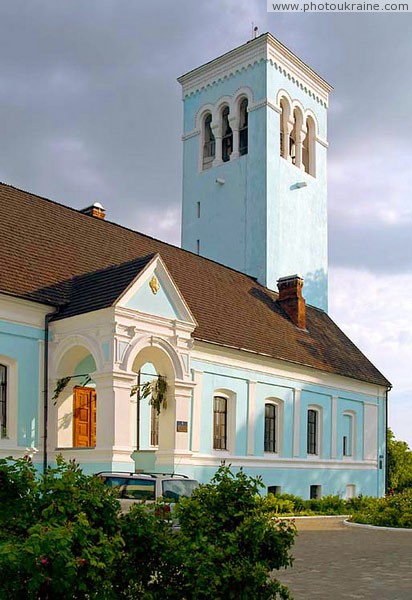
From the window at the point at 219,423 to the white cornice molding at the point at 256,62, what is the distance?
18542 mm

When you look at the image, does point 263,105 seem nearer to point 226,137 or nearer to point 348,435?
point 226,137

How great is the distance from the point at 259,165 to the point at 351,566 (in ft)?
84.2

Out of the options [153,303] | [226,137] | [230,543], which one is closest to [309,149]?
[226,137]

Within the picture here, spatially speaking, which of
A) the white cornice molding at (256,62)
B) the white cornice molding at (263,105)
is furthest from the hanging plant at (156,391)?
the white cornice molding at (256,62)

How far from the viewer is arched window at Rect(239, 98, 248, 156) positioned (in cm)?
3747

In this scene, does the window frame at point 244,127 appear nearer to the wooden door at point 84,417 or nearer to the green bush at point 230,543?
the wooden door at point 84,417

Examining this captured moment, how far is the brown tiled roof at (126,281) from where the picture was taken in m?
20.7

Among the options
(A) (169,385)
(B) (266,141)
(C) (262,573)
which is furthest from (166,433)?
(B) (266,141)

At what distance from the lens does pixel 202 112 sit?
3928 cm

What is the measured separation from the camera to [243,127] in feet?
124

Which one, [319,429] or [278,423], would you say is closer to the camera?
[278,423]

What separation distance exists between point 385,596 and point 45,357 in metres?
12.5

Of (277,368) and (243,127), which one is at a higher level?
(243,127)

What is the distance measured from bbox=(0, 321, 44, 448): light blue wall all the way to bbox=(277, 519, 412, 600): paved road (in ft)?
24.0
